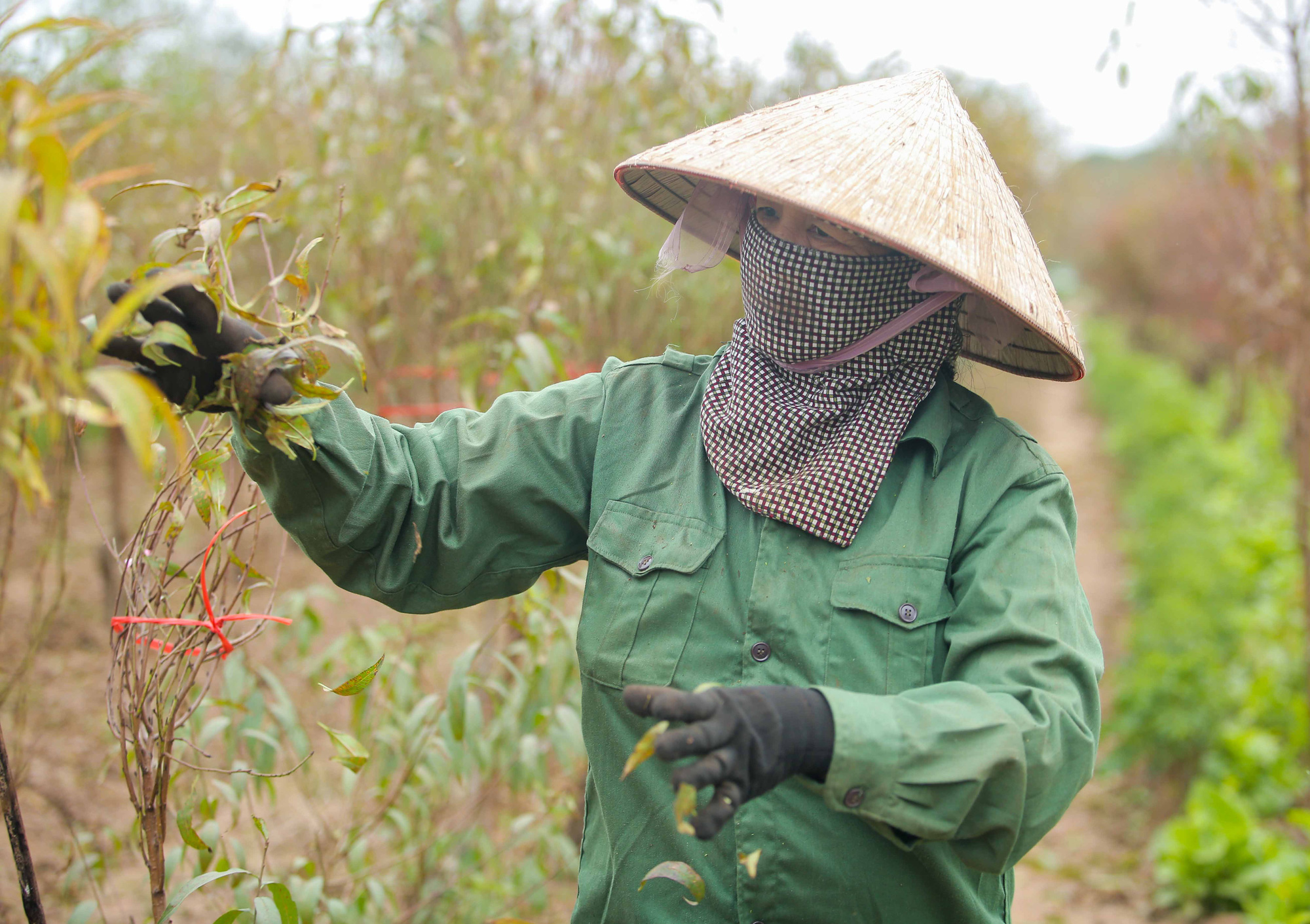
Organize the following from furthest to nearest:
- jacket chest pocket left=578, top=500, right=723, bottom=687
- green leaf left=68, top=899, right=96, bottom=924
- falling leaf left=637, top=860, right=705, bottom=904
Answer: green leaf left=68, top=899, right=96, bottom=924
jacket chest pocket left=578, top=500, right=723, bottom=687
falling leaf left=637, top=860, right=705, bottom=904

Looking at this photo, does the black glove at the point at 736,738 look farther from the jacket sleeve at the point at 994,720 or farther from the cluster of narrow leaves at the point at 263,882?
the cluster of narrow leaves at the point at 263,882

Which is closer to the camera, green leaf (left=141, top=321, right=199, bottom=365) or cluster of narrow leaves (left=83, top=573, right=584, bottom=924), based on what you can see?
green leaf (left=141, top=321, right=199, bottom=365)

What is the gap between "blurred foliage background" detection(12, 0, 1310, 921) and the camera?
2316 mm

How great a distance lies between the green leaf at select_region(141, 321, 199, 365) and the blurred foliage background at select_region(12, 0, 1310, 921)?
4.0 inches

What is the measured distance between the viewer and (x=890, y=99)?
1580 mm

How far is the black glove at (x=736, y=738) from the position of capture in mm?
1042

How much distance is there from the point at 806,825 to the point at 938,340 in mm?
746

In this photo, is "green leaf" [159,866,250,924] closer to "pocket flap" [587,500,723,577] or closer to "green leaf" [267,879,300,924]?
"green leaf" [267,879,300,924]

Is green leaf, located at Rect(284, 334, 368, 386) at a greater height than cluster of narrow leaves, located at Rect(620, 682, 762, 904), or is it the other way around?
green leaf, located at Rect(284, 334, 368, 386)

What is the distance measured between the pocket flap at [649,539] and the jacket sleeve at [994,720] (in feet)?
1.17

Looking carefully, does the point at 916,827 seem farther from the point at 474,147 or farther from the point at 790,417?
the point at 474,147

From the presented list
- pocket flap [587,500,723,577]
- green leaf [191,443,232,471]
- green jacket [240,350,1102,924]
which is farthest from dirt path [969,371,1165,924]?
green leaf [191,443,232,471]

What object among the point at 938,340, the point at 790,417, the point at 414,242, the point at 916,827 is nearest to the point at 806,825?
the point at 916,827

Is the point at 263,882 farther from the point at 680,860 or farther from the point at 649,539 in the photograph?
the point at 649,539
